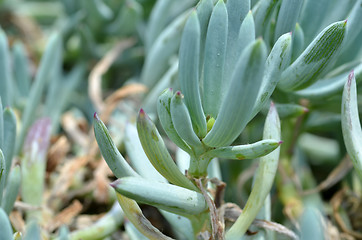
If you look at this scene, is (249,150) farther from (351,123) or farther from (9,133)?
(9,133)

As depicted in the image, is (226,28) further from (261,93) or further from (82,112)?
(82,112)

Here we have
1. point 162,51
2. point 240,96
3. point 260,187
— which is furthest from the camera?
point 162,51

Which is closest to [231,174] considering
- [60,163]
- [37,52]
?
[60,163]

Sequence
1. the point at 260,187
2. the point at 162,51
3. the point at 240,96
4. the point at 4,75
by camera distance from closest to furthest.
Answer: the point at 240,96 → the point at 260,187 → the point at 4,75 → the point at 162,51

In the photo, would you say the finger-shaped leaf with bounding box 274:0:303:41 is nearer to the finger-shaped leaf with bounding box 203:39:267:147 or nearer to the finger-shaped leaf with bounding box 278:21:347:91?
the finger-shaped leaf with bounding box 278:21:347:91

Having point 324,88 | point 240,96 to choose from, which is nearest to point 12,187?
point 240,96

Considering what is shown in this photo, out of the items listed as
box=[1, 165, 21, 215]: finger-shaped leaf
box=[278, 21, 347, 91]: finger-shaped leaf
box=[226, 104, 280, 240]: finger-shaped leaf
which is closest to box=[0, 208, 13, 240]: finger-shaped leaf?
box=[1, 165, 21, 215]: finger-shaped leaf
